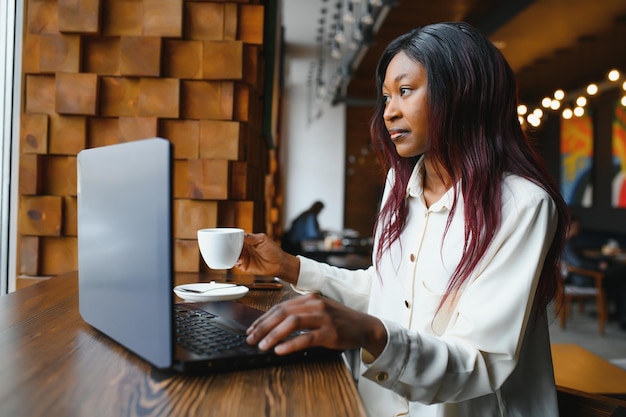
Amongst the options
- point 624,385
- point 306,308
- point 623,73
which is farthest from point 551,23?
point 306,308

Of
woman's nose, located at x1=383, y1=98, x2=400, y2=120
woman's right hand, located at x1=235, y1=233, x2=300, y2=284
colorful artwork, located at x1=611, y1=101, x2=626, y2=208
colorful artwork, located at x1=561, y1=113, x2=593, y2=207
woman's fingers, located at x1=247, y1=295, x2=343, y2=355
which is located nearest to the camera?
woman's fingers, located at x1=247, y1=295, x2=343, y2=355

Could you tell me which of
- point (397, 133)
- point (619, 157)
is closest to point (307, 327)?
point (397, 133)

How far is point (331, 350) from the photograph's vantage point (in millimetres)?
874

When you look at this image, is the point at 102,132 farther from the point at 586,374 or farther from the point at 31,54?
the point at 586,374

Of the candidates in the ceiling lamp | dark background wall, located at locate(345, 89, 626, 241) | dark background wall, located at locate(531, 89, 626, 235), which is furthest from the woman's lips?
dark background wall, located at locate(531, 89, 626, 235)

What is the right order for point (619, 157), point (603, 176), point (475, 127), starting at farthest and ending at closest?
point (603, 176) → point (619, 157) → point (475, 127)

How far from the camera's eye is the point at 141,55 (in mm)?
1803

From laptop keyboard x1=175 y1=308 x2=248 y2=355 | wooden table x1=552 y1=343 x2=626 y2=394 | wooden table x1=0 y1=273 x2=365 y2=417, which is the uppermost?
laptop keyboard x1=175 y1=308 x2=248 y2=355

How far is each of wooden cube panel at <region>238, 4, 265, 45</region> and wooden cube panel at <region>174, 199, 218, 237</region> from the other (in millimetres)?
543

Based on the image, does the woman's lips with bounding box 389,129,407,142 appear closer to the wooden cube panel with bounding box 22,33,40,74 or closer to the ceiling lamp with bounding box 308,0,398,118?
the wooden cube panel with bounding box 22,33,40,74

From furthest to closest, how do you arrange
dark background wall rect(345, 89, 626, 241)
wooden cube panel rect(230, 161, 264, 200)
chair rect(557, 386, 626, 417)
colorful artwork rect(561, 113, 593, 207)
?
colorful artwork rect(561, 113, 593, 207) → dark background wall rect(345, 89, 626, 241) → wooden cube panel rect(230, 161, 264, 200) → chair rect(557, 386, 626, 417)

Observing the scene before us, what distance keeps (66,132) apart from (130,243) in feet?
3.95

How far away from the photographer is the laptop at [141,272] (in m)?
0.70

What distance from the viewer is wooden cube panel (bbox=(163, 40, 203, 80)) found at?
1824 mm
